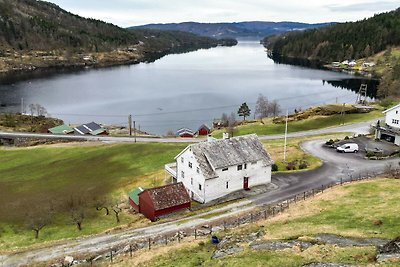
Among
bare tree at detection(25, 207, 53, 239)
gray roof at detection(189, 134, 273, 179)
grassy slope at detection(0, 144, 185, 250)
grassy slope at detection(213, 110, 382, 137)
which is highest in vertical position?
gray roof at detection(189, 134, 273, 179)

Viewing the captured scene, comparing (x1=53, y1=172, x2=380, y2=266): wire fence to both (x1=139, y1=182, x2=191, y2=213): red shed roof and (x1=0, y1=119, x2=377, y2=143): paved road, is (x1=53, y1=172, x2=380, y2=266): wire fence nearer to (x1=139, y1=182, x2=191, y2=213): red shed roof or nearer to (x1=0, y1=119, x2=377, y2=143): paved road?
(x1=139, y1=182, x2=191, y2=213): red shed roof

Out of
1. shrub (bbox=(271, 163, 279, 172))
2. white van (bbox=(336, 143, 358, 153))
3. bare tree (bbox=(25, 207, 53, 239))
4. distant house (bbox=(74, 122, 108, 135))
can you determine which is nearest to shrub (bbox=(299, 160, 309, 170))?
shrub (bbox=(271, 163, 279, 172))

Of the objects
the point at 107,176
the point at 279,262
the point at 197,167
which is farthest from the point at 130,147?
the point at 279,262

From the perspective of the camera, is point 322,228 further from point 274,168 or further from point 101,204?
point 101,204

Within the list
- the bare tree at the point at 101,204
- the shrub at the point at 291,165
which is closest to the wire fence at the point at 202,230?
the shrub at the point at 291,165

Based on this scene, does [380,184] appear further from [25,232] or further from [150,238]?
[25,232]

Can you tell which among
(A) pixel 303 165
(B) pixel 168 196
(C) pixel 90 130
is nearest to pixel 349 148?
(A) pixel 303 165
